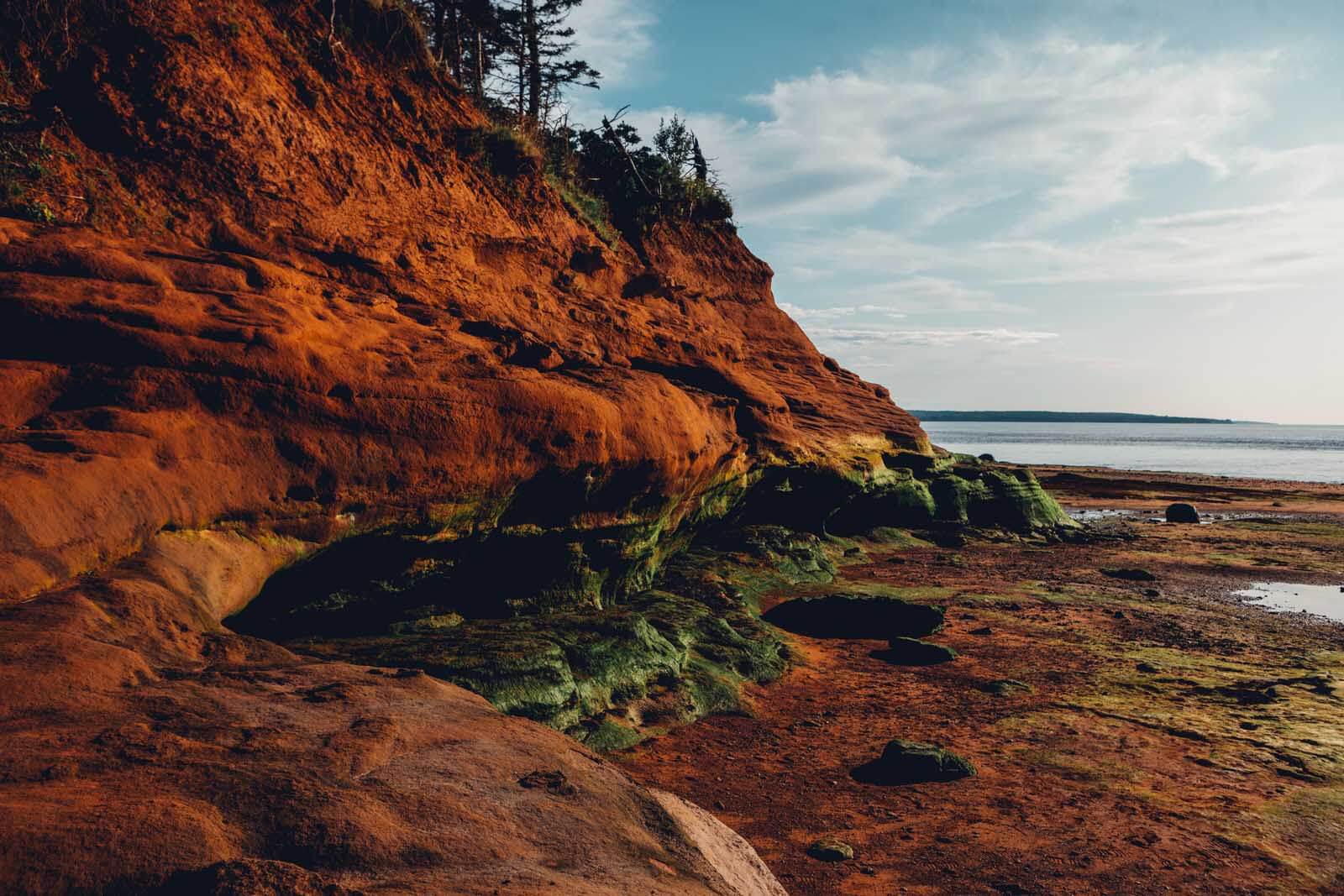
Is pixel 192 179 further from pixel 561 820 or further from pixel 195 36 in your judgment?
pixel 561 820

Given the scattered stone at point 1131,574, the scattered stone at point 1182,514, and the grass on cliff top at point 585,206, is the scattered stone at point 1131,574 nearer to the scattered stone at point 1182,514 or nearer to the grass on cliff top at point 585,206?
the grass on cliff top at point 585,206

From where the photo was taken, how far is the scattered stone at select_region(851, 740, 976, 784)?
700 centimetres

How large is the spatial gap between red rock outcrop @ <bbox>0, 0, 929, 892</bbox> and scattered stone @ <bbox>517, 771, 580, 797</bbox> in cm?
8

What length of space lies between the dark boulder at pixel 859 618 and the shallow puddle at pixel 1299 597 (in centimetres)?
781

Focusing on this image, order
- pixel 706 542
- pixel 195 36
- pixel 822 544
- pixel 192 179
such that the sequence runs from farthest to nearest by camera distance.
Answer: pixel 822 544 → pixel 706 542 → pixel 195 36 → pixel 192 179

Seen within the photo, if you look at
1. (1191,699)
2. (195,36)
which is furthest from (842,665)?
(195,36)

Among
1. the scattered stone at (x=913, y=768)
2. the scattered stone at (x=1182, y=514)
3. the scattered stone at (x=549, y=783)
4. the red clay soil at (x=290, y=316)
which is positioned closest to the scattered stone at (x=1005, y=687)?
the scattered stone at (x=913, y=768)

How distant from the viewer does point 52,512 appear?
5.05 metres

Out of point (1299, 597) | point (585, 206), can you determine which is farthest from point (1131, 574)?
point (585, 206)

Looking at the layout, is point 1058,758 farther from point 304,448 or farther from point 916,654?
point 304,448

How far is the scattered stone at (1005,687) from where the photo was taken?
925 cm

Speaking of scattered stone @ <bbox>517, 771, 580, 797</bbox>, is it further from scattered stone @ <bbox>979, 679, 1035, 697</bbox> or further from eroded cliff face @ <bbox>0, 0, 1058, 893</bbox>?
scattered stone @ <bbox>979, 679, 1035, 697</bbox>

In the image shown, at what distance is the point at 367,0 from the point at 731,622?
1060 centimetres

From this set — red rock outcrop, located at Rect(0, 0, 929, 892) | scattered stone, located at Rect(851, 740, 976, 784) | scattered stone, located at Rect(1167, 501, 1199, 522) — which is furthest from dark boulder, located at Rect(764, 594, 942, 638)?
scattered stone, located at Rect(1167, 501, 1199, 522)
